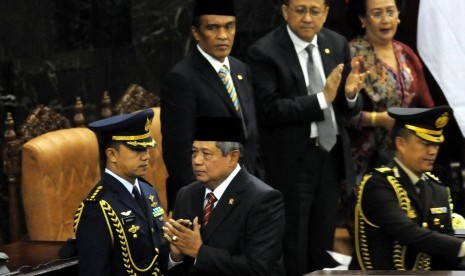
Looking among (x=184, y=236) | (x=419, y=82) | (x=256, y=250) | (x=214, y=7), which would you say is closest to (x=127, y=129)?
(x=184, y=236)

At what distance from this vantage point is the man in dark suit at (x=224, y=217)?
582cm

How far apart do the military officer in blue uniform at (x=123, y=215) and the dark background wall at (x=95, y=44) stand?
192cm

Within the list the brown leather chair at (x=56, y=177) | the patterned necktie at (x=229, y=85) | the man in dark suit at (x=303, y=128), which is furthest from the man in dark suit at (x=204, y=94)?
the brown leather chair at (x=56, y=177)

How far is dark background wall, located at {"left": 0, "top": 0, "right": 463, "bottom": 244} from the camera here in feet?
26.9

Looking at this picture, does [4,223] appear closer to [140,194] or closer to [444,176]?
[140,194]

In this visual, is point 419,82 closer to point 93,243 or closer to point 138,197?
point 138,197

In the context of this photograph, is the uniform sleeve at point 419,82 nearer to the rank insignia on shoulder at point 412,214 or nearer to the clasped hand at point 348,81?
the clasped hand at point 348,81

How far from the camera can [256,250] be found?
19.1 feet

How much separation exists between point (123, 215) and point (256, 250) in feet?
2.25

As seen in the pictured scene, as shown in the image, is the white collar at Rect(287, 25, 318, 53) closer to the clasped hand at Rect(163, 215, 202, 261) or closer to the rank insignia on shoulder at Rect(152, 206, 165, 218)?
the rank insignia on shoulder at Rect(152, 206, 165, 218)

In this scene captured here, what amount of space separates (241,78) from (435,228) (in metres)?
1.67

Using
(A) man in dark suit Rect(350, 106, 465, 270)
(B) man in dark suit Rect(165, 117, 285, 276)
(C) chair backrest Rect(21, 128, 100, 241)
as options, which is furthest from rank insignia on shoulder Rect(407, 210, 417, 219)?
(C) chair backrest Rect(21, 128, 100, 241)

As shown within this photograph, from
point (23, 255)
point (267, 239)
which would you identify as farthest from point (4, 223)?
point (267, 239)

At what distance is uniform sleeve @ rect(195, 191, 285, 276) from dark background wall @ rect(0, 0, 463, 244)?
2.47 m
